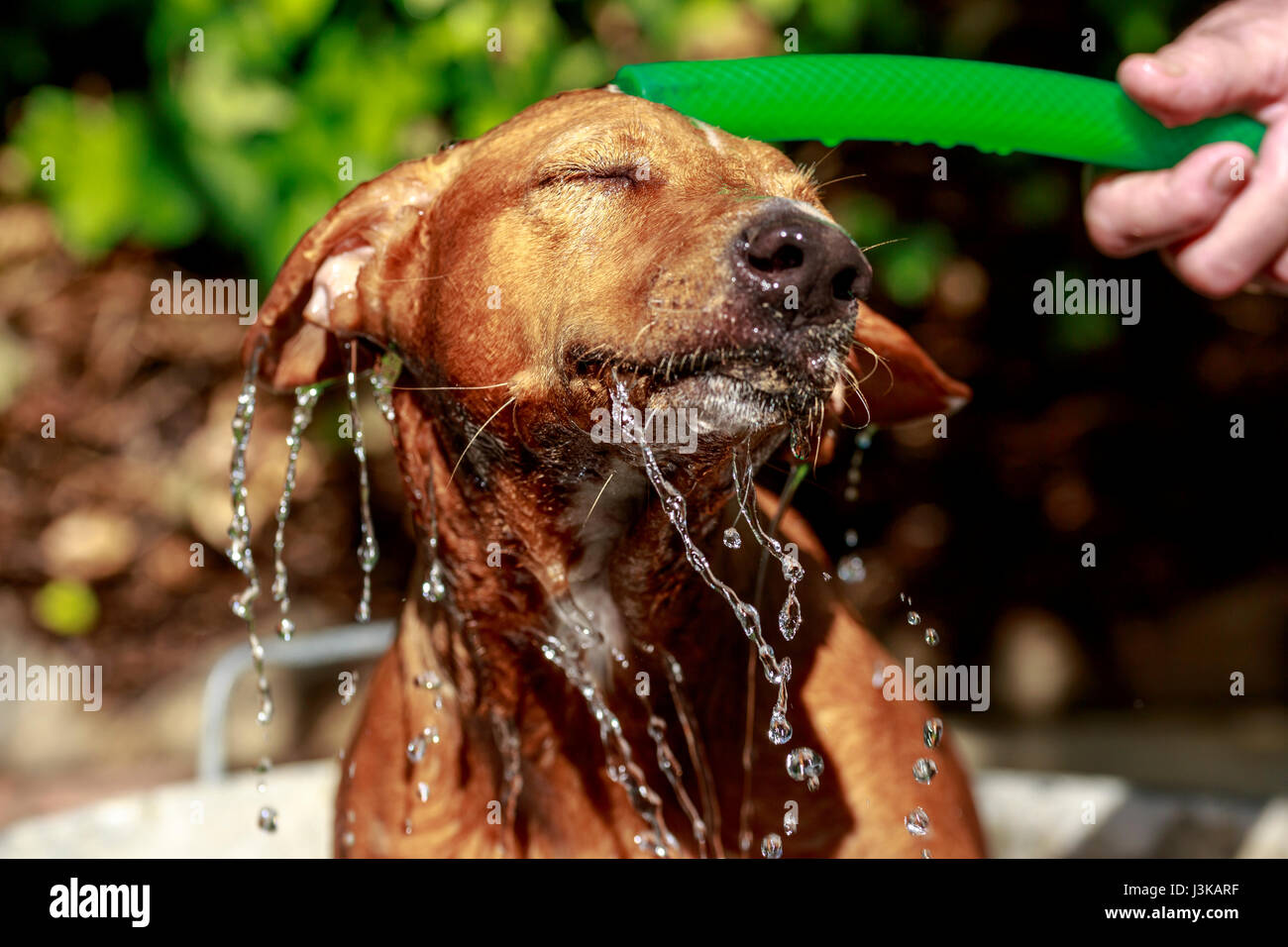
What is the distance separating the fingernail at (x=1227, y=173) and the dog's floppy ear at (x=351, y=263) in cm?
126

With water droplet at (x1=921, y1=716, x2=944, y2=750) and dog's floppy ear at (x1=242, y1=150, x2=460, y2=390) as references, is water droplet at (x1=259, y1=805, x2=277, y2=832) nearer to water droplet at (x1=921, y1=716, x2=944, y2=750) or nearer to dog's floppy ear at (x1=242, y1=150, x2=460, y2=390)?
dog's floppy ear at (x1=242, y1=150, x2=460, y2=390)

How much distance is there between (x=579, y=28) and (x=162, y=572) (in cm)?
226

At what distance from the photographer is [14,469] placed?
4270 mm

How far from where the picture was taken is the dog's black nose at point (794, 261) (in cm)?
157

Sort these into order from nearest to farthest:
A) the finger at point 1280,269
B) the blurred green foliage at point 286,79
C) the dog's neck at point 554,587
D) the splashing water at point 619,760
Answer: the dog's neck at point 554,587 → the splashing water at point 619,760 → the finger at point 1280,269 → the blurred green foliage at point 286,79

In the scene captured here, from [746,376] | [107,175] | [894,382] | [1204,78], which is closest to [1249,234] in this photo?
[1204,78]

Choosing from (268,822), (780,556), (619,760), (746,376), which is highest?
(746,376)

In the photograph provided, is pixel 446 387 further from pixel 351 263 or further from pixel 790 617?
pixel 790 617

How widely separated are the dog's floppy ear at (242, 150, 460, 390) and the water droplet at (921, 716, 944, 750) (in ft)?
3.65

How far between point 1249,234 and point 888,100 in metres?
0.71

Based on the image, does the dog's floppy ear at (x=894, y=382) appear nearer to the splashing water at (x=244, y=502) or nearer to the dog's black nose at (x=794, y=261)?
the dog's black nose at (x=794, y=261)

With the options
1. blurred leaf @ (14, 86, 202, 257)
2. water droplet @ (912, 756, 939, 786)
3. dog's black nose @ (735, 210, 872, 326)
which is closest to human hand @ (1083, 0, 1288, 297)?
dog's black nose @ (735, 210, 872, 326)

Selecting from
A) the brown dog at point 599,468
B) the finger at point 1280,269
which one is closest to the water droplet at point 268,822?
the brown dog at point 599,468

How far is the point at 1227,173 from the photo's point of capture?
2.18 meters
